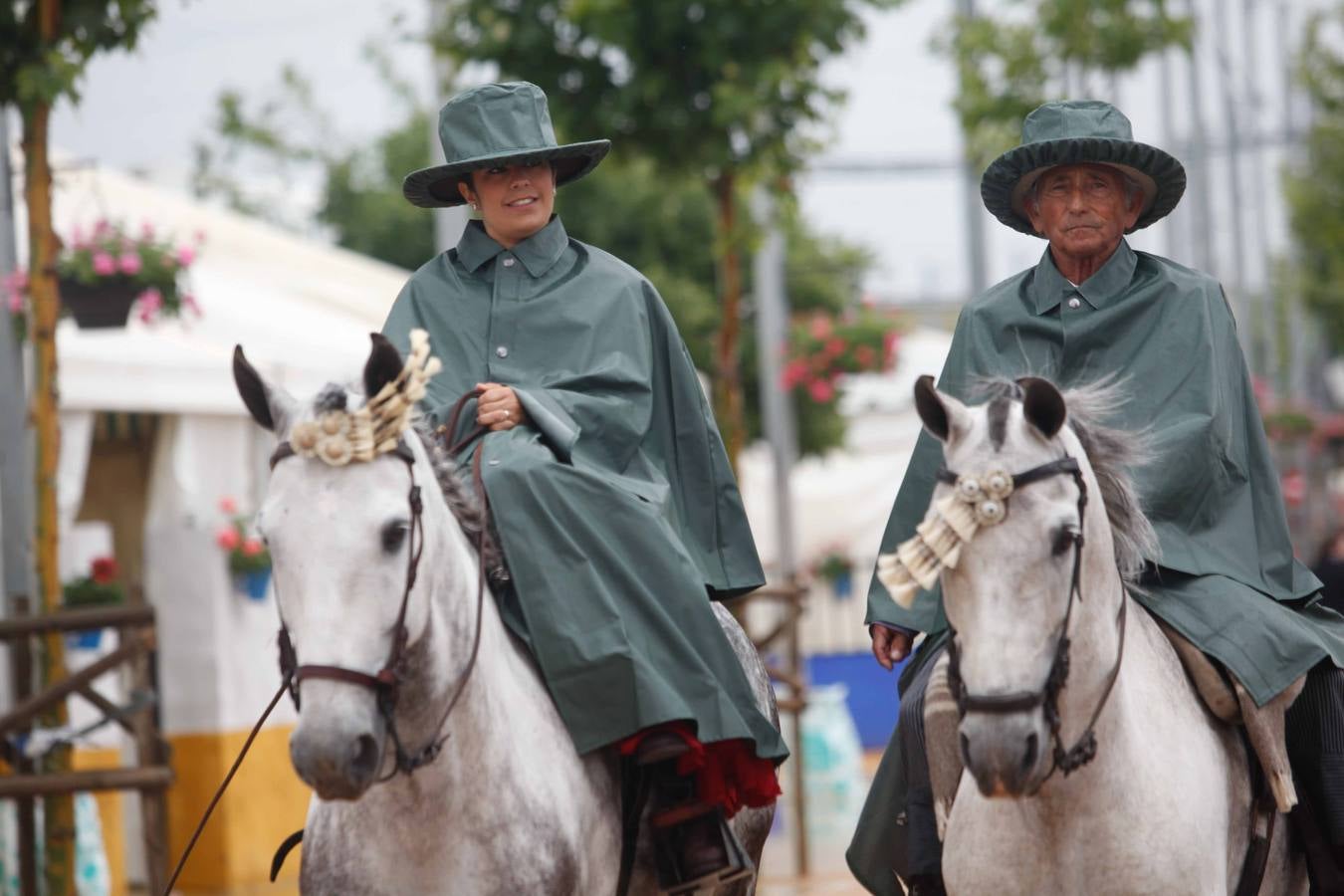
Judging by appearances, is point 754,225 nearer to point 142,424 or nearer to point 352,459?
point 142,424

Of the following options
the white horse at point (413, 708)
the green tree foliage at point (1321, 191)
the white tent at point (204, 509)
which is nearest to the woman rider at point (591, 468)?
the white horse at point (413, 708)

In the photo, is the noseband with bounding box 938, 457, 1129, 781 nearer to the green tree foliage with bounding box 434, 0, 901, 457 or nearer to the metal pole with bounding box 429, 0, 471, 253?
the metal pole with bounding box 429, 0, 471, 253

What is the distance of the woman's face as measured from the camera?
5.64 meters

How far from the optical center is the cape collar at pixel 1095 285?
5.56 metres

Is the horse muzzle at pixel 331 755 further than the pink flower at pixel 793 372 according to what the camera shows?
No

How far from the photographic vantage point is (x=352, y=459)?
167 inches

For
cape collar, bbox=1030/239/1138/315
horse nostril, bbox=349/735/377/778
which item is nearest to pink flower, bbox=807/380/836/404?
cape collar, bbox=1030/239/1138/315

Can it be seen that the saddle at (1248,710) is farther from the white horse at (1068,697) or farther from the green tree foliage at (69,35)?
the green tree foliage at (69,35)

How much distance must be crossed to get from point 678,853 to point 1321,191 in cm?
2565

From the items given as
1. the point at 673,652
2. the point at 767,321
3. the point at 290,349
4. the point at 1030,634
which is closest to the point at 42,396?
the point at 290,349

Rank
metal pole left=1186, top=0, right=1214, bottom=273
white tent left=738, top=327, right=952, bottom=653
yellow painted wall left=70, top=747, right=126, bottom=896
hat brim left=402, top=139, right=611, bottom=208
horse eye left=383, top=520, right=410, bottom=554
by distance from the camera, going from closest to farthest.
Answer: horse eye left=383, top=520, right=410, bottom=554
hat brim left=402, top=139, right=611, bottom=208
yellow painted wall left=70, top=747, right=126, bottom=896
white tent left=738, top=327, right=952, bottom=653
metal pole left=1186, top=0, right=1214, bottom=273

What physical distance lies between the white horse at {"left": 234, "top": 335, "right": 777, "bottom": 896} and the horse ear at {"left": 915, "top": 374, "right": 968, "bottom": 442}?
112 centimetres

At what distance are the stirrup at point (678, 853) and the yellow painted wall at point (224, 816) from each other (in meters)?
6.72

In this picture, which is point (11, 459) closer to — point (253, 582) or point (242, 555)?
point (242, 555)
